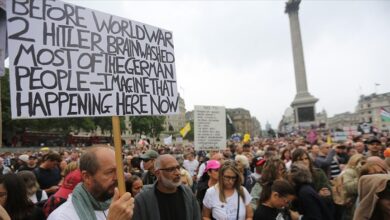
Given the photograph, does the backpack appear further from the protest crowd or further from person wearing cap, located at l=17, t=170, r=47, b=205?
person wearing cap, located at l=17, t=170, r=47, b=205

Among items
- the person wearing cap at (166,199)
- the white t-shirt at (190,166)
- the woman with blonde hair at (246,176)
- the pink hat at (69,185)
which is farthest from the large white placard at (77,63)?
the white t-shirt at (190,166)

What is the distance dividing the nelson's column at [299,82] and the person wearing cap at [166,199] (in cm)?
3986

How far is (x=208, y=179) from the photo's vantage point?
612cm

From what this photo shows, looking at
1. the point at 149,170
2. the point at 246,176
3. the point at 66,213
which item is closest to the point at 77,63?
the point at 66,213

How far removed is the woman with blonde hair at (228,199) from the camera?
4375mm

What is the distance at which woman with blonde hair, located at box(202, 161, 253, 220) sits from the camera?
4375mm

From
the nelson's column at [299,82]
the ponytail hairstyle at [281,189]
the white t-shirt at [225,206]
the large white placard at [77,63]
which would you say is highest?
the nelson's column at [299,82]

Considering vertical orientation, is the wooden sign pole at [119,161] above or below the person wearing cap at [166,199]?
above

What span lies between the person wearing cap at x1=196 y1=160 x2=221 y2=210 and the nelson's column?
37.5 meters

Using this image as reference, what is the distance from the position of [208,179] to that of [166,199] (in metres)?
2.58

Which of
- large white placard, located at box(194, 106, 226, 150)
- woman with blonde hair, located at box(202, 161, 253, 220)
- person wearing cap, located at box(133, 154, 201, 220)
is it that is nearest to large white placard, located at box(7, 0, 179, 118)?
person wearing cap, located at box(133, 154, 201, 220)

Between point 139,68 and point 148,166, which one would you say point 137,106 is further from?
point 148,166

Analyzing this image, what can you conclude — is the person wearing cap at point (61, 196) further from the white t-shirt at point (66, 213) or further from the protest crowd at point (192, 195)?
the white t-shirt at point (66, 213)

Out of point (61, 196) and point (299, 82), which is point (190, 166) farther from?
point (299, 82)
